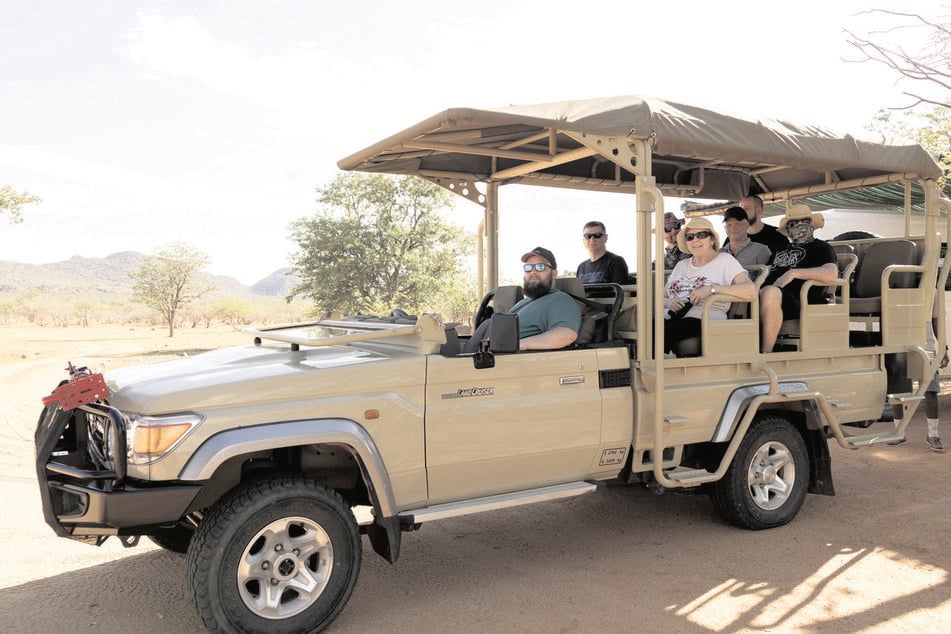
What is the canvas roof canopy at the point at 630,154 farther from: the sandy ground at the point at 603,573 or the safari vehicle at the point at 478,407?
the sandy ground at the point at 603,573

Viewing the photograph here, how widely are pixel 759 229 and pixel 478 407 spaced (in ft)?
12.9

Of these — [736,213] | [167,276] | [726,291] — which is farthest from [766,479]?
[167,276]

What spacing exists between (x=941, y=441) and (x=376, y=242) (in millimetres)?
22780

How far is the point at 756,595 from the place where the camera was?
167 inches

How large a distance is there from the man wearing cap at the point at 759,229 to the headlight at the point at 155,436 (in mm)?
5206

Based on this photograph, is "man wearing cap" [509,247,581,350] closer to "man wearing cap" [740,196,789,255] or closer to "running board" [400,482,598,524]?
"running board" [400,482,598,524]

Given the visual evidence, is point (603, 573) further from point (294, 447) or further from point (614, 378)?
point (294, 447)

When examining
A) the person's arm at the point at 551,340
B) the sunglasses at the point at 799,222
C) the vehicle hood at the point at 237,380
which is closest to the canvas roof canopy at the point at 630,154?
the sunglasses at the point at 799,222

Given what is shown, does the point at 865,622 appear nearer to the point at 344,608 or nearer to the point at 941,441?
the point at 344,608

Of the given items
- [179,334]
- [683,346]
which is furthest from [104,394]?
[179,334]

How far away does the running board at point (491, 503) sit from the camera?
13.3 feet

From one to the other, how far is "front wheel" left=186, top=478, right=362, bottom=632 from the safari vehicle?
0.03 ft

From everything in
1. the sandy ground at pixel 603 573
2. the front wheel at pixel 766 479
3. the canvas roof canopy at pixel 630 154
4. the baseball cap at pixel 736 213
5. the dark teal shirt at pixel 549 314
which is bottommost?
the sandy ground at pixel 603 573

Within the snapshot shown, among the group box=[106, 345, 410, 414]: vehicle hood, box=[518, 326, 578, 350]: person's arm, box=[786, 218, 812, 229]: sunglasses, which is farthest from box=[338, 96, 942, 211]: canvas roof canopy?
box=[106, 345, 410, 414]: vehicle hood
